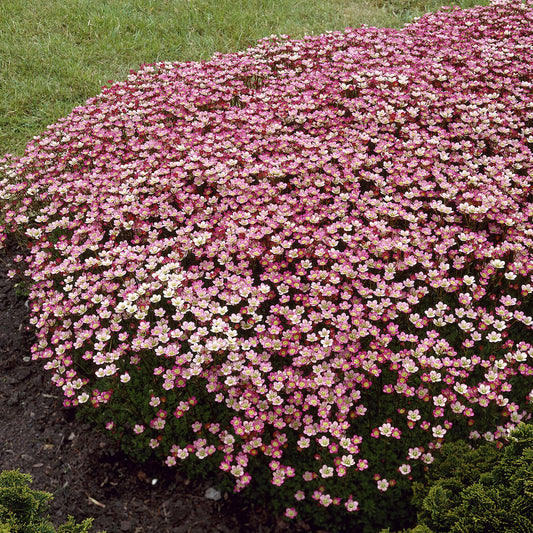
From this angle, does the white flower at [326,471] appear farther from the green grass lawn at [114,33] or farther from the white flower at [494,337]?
the green grass lawn at [114,33]

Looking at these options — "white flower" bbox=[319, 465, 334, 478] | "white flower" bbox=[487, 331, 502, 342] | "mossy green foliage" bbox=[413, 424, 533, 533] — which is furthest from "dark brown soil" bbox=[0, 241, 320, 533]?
"white flower" bbox=[487, 331, 502, 342]

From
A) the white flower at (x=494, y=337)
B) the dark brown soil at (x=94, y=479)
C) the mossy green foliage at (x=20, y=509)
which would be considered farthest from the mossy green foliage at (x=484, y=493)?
the mossy green foliage at (x=20, y=509)

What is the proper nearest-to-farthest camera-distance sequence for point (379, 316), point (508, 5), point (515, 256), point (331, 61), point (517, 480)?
point (517, 480)
point (379, 316)
point (515, 256)
point (331, 61)
point (508, 5)

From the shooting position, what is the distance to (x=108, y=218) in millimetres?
4641

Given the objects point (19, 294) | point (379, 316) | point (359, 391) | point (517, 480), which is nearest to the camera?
point (517, 480)

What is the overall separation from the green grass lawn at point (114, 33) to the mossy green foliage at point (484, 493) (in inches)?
270

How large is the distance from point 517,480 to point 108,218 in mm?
3684

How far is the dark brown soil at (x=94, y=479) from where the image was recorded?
11.6ft

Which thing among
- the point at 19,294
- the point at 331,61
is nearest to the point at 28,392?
the point at 19,294

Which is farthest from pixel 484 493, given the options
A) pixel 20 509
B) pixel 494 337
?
pixel 20 509

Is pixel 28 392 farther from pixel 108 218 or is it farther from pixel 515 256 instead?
pixel 515 256

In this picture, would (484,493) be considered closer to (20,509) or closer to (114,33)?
(20,509)

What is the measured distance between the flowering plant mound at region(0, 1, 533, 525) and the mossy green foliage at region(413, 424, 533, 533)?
447 millimetres

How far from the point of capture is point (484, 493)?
252 cm
